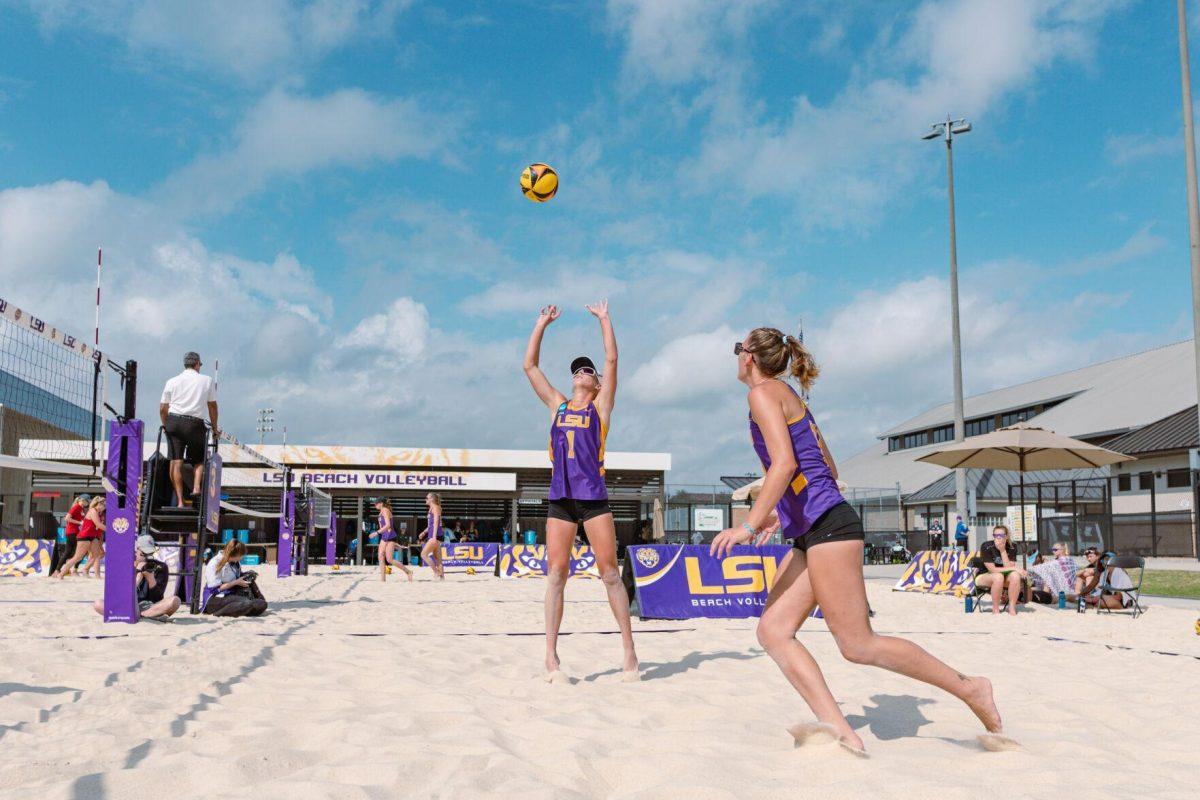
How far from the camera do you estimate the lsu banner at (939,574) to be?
13000 millimetres

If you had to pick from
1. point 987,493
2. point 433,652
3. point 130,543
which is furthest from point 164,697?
point 987,493

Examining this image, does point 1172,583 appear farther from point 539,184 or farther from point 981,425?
point 981,425

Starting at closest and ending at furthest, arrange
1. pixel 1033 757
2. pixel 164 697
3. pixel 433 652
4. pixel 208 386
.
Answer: pixel 1033 757 → pixel 164 697 → pixel 433 652 → pixel 208 386

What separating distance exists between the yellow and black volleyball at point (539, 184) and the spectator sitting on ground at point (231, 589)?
420 cm

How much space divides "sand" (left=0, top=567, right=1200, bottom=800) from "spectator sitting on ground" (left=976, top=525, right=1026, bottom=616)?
9.39ft

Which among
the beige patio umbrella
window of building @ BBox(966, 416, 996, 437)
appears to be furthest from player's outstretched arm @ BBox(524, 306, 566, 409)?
window of building @ BBox(966, 416, 996, 437)

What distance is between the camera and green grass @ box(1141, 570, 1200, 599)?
13.3 meters

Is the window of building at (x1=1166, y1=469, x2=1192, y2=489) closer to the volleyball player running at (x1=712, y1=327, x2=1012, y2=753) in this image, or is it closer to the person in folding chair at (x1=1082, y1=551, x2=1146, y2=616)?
the person in folding chair at (x1=1082, y1=551, x2=1146, y2=616)

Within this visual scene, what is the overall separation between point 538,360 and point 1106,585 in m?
8.37

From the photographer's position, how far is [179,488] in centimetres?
Answer: 784

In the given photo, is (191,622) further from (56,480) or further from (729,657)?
(56,480)

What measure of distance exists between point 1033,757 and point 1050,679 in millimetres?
2110

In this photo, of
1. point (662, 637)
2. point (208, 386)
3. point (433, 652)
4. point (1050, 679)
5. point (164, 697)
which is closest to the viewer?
point (164, 697)

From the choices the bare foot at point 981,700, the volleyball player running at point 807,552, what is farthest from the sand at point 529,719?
the volleyball player running at point 807,552
